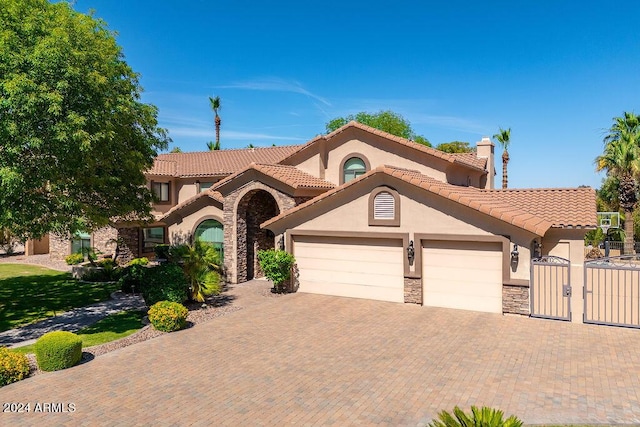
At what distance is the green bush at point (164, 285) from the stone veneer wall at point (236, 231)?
216 inches

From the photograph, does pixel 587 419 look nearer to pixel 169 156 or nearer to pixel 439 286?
pixel 439 286

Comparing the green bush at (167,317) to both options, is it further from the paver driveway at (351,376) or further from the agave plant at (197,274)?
the agave plant at (197,274)

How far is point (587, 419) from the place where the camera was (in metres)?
8.58

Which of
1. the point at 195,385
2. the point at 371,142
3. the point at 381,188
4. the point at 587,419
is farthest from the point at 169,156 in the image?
the point at 587,419

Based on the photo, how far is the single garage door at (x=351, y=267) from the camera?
1861 centimetres

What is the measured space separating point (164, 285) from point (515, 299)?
13.0 metres

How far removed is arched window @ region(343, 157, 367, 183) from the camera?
24906mm

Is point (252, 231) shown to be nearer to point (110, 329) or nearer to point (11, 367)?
point (110, 329)

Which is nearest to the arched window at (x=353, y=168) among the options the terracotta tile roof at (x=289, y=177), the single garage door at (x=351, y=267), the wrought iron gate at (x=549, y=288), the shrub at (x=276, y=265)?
the terracotta tile roof at (x=289, y=177)

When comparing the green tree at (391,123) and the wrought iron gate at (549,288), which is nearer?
the wrought iron gate at (549,288)

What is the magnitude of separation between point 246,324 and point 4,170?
8629 millimetres

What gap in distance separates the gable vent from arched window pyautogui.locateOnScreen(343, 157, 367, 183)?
6233 mm

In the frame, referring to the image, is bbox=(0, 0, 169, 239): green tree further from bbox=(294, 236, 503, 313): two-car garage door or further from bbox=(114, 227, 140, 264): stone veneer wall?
bbox=(114, 227, 140, 264): stone veneer wall

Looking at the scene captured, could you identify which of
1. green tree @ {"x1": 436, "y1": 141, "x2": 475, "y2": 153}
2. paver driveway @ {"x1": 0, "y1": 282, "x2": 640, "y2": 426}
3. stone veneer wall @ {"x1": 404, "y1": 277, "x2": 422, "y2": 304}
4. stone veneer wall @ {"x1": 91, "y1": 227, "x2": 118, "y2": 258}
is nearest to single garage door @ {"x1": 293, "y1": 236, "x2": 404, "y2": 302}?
stone veneer wall @ {"x1": 404, "y1": 277, "x2": 422, "y2": 304}
